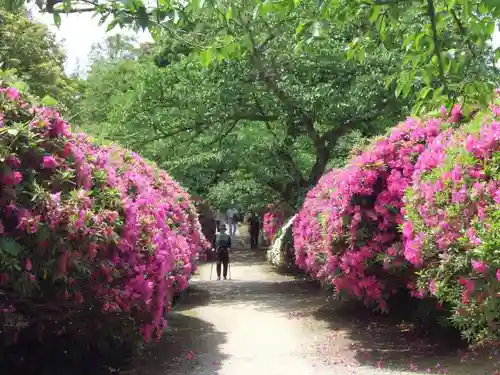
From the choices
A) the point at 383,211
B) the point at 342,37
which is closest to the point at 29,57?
the point at 342,37

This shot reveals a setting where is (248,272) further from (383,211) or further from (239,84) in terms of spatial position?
(383,211)

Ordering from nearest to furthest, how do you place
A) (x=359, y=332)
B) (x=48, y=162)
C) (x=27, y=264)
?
(x=27, y=264), (x=48, y=162), (x=359, y=332)

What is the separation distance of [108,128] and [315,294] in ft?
22.5

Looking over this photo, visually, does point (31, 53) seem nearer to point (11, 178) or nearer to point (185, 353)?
point (185, 353)

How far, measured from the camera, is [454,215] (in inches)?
208

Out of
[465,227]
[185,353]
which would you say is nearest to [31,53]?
[185,353]

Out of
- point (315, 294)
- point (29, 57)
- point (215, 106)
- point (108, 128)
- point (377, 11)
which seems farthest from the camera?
point (29, 57)

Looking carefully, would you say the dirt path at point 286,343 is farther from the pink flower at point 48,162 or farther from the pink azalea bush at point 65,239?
the pink flower at point 48,162

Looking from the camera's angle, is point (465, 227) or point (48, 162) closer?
point (48, 162)

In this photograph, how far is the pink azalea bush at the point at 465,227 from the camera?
15.8 ft

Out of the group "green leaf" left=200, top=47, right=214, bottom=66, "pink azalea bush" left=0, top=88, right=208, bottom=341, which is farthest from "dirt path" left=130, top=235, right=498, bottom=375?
"green leaf" left=200, top=47, right=214, bottom=66

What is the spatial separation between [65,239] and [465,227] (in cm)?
319

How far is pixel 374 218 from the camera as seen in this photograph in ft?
27.2

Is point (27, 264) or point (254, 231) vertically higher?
point (254, 231)
